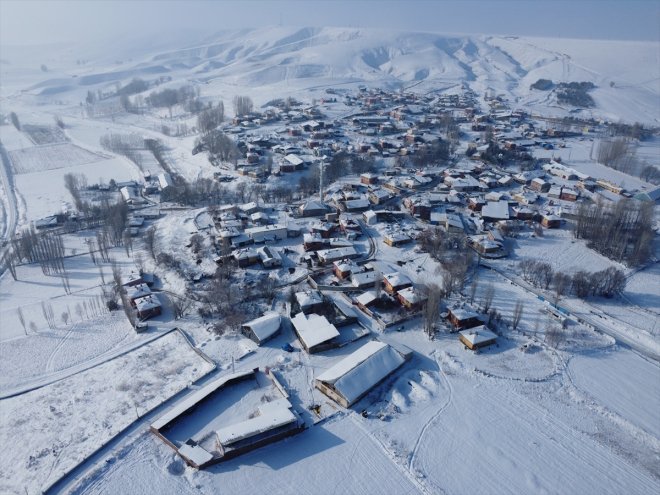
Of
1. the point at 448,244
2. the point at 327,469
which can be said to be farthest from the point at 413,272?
the point at 327,469

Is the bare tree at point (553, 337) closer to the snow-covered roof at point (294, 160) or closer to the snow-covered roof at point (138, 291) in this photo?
the snow-covered roof at point (138, 291)

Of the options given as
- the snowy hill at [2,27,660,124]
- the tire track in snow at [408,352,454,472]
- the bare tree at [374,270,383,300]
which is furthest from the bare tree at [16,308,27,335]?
the snowy hill at [2,27,660,124]

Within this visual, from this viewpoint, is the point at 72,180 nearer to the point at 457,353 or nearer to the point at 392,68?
the point at 457,353

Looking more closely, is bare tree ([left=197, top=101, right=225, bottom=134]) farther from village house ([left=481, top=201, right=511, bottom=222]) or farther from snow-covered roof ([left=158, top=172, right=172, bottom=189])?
village house ([left=481, top=201, right=511, bottom=222])

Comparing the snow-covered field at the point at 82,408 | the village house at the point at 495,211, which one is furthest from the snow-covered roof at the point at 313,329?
the village house at the point at 495,211

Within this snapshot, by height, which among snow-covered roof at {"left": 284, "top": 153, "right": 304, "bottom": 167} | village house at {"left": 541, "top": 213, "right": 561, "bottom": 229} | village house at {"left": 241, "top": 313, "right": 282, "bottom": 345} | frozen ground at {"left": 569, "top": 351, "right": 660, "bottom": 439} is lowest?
frozen ground at {"left": 569, "top": 351, "right": 660, "bottom": 439}

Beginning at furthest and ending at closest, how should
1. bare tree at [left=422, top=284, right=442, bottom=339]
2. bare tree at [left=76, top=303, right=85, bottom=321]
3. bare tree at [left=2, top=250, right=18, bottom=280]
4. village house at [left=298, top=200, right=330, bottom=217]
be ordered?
village house at [left=298, top=200, right=330, bottom=217] < bare tree at [left=2, top=250, right=18, bottom=280] < bare tree at [left=76, top=303, right=85, bottom=321] < bare tree at [left=422, top=284, right=442, bottom=339]
